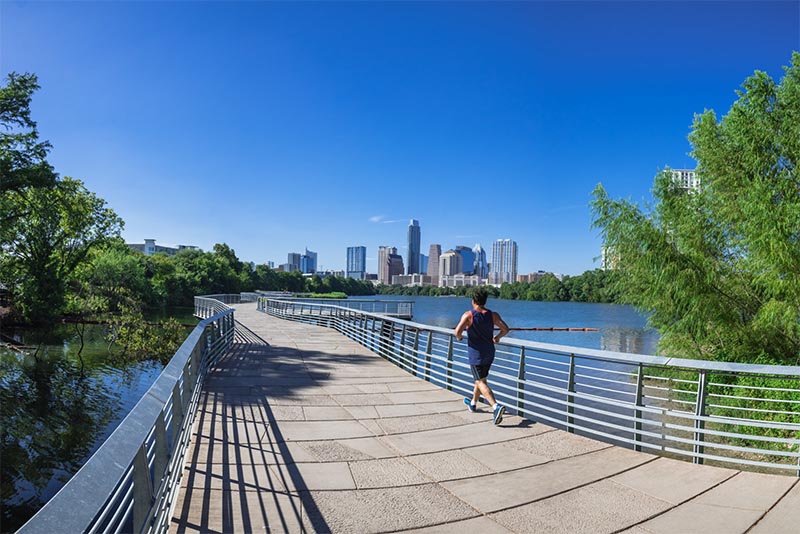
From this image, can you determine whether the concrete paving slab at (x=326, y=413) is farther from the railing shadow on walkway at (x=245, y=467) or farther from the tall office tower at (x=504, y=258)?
the tall office tower at (x=504, y=258)

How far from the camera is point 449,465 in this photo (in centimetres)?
470

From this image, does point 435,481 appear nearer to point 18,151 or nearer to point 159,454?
point 159,454

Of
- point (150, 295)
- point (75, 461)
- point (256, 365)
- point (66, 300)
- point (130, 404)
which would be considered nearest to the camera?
point (256, 365)

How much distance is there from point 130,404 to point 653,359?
17.1 m

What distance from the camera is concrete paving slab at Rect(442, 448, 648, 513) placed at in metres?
3.93

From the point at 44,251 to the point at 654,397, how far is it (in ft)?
137

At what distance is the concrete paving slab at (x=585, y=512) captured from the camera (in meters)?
3.47

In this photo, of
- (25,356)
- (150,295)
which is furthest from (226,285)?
(25,356)

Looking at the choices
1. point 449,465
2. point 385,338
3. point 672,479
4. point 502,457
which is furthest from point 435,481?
point 385,338

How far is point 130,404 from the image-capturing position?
16.6 meters

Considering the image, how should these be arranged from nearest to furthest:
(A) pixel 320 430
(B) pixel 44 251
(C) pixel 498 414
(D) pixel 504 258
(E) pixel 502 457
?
(E) pixel 502 457 < (A) pixel 320 430 < (C) pixel 498 414 < (B) pixel 44 251 < (D) pixel 504 258

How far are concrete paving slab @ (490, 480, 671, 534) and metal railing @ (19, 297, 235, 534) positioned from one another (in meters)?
2.38

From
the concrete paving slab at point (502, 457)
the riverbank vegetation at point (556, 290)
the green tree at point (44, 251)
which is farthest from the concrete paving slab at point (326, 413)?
the riverbank vegetation at point (556, 290)

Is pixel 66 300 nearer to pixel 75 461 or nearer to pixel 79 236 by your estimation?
pixel 79 236
